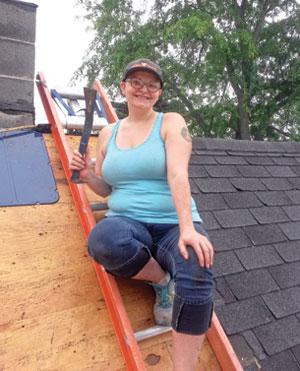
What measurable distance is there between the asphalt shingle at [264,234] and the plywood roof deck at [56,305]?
1.02m

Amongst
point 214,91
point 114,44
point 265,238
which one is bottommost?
point 214,91

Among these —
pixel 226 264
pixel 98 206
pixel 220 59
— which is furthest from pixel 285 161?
pixel 220 59

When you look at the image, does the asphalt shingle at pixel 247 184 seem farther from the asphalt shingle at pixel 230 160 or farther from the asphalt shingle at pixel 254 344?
the asphalt shingle at pixel 254 344

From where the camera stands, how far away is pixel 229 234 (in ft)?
7.74

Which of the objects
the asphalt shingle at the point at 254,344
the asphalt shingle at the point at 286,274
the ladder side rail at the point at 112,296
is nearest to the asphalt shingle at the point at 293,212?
the asphalt shingle at the point at 286,274

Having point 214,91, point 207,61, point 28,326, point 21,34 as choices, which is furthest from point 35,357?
point 214,91

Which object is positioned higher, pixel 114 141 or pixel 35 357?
pixel 114 141

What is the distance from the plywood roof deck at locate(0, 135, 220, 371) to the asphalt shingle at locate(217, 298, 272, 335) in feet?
0.67

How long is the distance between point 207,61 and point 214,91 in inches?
80.3

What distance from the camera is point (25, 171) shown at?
212 centimetres

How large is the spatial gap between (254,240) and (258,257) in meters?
0.17

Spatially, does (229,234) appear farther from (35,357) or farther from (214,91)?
(214,91)

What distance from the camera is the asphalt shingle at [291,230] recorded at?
2607 mm

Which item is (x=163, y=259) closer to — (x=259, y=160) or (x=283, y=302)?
(x=283, y=302)
